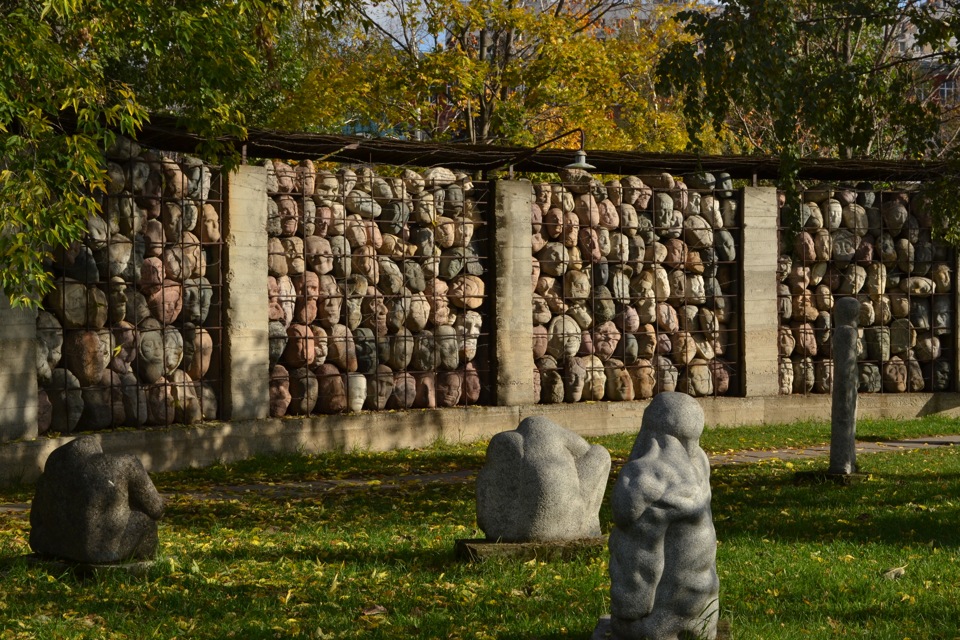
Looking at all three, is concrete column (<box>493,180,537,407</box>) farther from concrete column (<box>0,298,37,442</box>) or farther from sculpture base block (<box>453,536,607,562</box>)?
sculpture base block (<box>453,536,607,562</box>)

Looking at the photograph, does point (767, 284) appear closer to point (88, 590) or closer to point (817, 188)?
point (817, 188)

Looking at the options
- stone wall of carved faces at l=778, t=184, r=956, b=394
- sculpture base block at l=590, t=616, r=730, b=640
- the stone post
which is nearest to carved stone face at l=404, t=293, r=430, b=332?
the stone post

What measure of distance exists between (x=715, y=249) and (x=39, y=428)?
32.1ft

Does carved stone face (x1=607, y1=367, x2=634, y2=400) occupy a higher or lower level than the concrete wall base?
higher

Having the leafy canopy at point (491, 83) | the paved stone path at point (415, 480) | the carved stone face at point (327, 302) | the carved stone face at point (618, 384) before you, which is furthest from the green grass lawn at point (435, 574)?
the leafy canopy at point (491, 83)

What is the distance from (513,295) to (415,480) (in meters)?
4.03

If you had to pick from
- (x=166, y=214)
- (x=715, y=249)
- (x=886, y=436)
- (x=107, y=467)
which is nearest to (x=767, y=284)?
(x=715, y=249)

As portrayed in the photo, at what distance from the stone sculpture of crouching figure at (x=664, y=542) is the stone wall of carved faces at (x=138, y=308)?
8.21 meters

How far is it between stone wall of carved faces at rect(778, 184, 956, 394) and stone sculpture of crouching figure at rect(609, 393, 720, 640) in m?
12.7

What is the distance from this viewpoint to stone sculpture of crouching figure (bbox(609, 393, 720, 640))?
209 inches

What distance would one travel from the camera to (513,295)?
15555 millimetres

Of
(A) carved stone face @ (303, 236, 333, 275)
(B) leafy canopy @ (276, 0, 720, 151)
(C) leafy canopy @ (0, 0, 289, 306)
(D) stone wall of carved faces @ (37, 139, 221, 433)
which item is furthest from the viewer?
(B) leafy canopy @ (276, 0, 720, 151)

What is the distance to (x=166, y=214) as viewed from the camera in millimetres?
13023

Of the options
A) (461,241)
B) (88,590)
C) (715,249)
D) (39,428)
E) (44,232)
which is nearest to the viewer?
(88,590)
